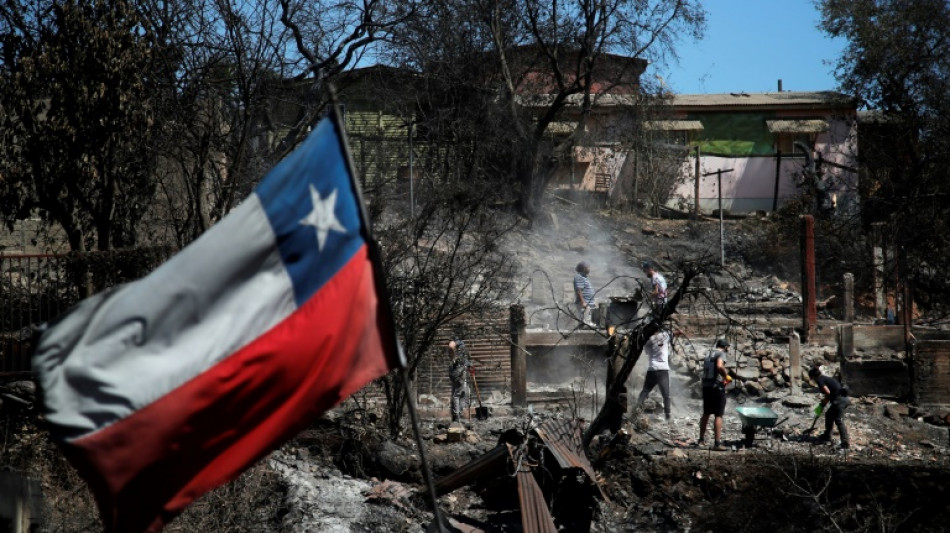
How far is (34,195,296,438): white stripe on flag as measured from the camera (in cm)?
411

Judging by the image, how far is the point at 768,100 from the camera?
3797 centimetres

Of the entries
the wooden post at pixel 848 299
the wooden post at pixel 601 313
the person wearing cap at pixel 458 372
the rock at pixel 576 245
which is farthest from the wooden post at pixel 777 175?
the person wearing cap at pixel 458 372

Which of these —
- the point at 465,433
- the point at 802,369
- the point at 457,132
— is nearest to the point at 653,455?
the point at 465,433

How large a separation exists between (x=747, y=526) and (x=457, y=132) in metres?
17.8

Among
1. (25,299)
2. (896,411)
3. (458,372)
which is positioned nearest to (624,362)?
(458,372)

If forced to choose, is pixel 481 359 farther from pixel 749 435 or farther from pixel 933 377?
pixel 933 377

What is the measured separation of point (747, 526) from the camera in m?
13.4

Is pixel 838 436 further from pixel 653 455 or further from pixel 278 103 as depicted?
pixel 278 103

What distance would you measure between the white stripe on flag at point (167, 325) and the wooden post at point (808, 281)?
17224 millimetres

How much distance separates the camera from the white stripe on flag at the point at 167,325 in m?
4.11

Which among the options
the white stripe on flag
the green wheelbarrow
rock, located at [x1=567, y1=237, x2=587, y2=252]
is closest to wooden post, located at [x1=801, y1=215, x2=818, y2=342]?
the green wheelbarrow

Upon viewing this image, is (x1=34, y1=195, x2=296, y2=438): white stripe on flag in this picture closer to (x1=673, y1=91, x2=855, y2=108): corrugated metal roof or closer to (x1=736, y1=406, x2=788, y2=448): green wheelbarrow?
(x1=736, y1=406, x2=788, y2=448): green wheelbarrow

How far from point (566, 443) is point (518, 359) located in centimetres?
424

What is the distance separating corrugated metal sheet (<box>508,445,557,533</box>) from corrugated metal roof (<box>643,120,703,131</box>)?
24.3 metres
